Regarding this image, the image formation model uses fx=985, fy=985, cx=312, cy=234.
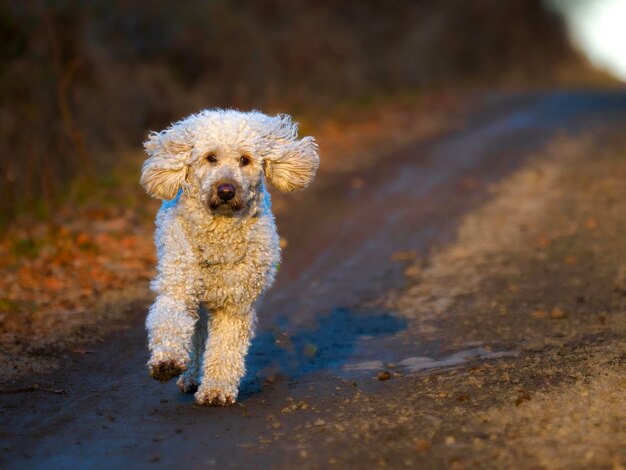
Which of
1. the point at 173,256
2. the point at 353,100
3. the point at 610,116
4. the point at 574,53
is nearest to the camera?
the point at 173,256

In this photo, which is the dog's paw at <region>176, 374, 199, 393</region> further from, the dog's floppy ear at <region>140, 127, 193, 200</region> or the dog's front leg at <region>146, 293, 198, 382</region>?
the dog's floppy ear at <region>140, 127, 193, 200</region>

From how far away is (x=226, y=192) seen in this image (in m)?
6.46

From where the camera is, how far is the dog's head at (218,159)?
6.58m

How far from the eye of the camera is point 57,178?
15.1m

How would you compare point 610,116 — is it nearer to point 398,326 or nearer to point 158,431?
point 398,326

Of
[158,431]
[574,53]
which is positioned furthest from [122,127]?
[574,53]

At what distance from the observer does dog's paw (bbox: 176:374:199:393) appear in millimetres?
7133

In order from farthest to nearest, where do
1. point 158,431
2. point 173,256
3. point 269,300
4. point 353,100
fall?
point 353,100
point 269,300
point 173,256
point 158,431

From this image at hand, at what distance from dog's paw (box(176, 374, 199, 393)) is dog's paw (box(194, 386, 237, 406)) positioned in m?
0.44

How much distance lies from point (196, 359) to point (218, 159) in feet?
5.03

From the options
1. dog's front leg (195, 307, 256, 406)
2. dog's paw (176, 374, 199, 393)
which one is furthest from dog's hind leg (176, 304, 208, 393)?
dog's front leg (195, 307, 256, 406)

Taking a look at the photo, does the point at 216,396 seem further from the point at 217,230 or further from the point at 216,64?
the point at 216,64

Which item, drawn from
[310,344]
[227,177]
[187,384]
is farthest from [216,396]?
[310,344]

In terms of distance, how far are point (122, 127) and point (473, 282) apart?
1004 centimetres
